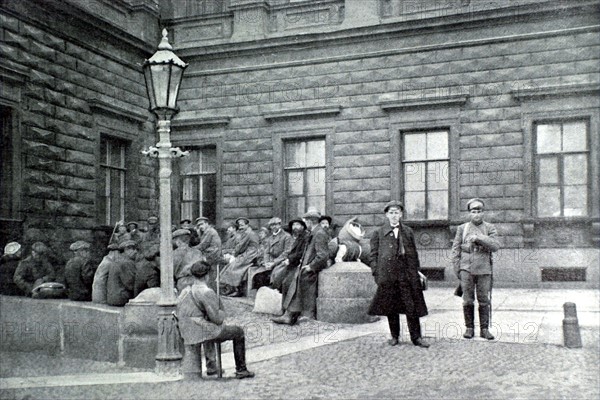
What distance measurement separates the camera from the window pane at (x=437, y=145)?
16562 mm

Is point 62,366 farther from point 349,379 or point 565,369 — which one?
point 565,369

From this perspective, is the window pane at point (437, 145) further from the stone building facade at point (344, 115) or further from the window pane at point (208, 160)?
the window pane at point (208, 160)

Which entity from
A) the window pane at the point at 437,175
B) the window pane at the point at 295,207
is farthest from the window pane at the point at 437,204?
the window pane at the point at 295,207

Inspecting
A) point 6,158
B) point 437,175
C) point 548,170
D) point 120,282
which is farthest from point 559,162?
point 6,158

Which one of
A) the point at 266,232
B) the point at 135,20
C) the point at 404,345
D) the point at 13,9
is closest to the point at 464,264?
the point at 404,345

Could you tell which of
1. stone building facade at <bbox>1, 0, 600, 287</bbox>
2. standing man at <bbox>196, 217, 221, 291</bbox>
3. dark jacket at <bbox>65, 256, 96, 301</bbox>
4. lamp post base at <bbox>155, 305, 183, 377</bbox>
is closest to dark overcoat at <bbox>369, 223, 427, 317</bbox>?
lamp post base at <bbox>155, 305, 183, 377</bbox>

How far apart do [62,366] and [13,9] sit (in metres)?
8.29

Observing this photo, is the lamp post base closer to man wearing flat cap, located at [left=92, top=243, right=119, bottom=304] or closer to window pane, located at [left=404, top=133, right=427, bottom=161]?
man wearing flat cap, located at [left=92, top=243, right=119, bottom=304]

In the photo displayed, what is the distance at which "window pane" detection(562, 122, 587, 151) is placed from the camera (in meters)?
15.2

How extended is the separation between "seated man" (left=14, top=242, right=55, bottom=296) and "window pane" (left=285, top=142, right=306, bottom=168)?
27.4 ft

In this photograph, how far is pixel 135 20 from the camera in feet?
59.2

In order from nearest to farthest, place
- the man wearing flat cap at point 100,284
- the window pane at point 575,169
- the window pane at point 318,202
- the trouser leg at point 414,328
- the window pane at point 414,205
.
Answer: the trouser leg at point 414,328, the man wearing flat cap at point 100,284, the window pane at point 575,169, the window pane at point 414,205, the window pane at point 318,202

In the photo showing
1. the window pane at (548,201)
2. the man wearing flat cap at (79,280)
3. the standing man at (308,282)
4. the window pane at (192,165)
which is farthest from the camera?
the window pane at (192,165)

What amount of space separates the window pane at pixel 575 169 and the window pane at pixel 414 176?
333cm
